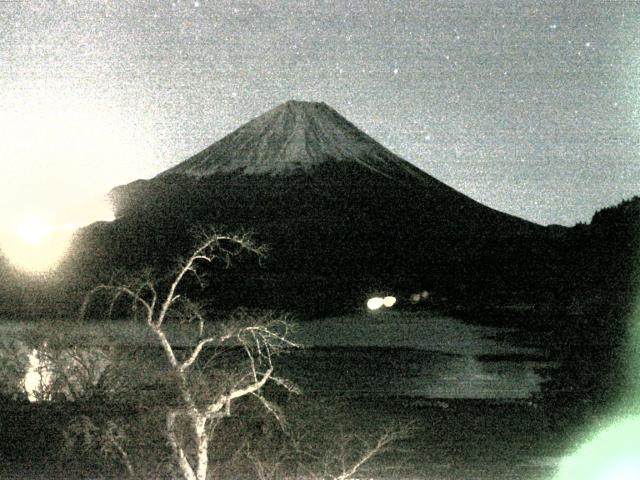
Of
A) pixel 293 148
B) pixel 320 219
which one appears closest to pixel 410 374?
pixel 320 219

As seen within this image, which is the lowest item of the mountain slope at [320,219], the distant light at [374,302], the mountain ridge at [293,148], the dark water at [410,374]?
the dark water at [410,374]

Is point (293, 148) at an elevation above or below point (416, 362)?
above

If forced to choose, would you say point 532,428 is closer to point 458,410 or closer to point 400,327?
point 458,410

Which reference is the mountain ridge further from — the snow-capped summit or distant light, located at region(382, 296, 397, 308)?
distant light, located at region(382, 296, 397, 308)

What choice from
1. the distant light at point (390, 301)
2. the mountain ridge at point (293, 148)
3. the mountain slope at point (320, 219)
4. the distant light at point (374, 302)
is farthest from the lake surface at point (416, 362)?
the mountain ridge at point (293, 148)

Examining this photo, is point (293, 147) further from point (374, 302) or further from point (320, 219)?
point (374, 302)

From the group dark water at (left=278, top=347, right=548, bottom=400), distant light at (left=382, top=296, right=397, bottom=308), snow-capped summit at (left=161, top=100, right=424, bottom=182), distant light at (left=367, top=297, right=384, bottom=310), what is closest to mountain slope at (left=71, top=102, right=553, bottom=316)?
snow-capped summit at (left=161, top=100, right=424, bottom=182)

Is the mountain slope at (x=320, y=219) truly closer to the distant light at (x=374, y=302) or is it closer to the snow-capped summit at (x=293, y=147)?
the snow-capped summit at (x=293, y=147)

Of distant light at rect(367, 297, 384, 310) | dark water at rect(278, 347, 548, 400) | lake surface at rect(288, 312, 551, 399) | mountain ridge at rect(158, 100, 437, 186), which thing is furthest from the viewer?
mountain ridge at rect(158, 100, 437, 186)

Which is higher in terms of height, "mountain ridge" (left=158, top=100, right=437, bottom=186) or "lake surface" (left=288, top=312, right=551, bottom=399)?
"mountain ridge" (left=158, top=100, right=437, bottom=186)

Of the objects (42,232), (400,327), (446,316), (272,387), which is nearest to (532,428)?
(272,387)

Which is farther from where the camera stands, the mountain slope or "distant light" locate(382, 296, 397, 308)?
Answer: the mountain slope
